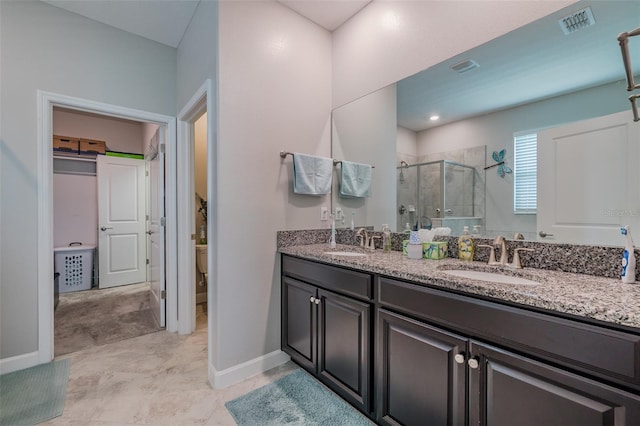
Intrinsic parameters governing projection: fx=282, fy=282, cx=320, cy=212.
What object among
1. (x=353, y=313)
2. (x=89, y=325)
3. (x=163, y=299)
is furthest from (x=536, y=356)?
(x=89, y=325)

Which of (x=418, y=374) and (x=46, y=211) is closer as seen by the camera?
(x=418, y=374)

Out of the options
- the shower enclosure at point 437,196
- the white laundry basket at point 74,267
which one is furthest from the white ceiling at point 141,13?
the white laundry basket at point 74,267

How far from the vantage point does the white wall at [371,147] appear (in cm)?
211

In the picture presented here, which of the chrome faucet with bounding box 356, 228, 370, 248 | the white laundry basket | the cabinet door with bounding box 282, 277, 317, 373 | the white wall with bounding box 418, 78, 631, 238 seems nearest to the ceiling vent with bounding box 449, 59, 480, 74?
the white wall with bounding box 418, 78, 631, 238

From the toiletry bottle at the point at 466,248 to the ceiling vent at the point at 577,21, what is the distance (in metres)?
1.07

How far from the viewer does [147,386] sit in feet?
6.12

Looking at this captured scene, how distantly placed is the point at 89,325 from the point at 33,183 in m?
1.54

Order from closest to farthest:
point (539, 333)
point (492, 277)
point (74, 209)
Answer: point (539, 333) < point (492, 277) < point (74, 209)

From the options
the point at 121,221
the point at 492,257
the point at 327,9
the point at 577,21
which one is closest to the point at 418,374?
the point at 492,257

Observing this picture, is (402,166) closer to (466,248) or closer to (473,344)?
(466,248)

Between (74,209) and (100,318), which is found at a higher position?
(74,209)

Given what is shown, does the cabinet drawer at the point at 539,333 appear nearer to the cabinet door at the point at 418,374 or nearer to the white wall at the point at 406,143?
the cabinet door at the point at 418,374

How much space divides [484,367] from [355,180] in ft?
5.27

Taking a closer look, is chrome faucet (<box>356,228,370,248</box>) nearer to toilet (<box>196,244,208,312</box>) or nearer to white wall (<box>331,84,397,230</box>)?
white wall (<box>331,84,397,230</box>)
